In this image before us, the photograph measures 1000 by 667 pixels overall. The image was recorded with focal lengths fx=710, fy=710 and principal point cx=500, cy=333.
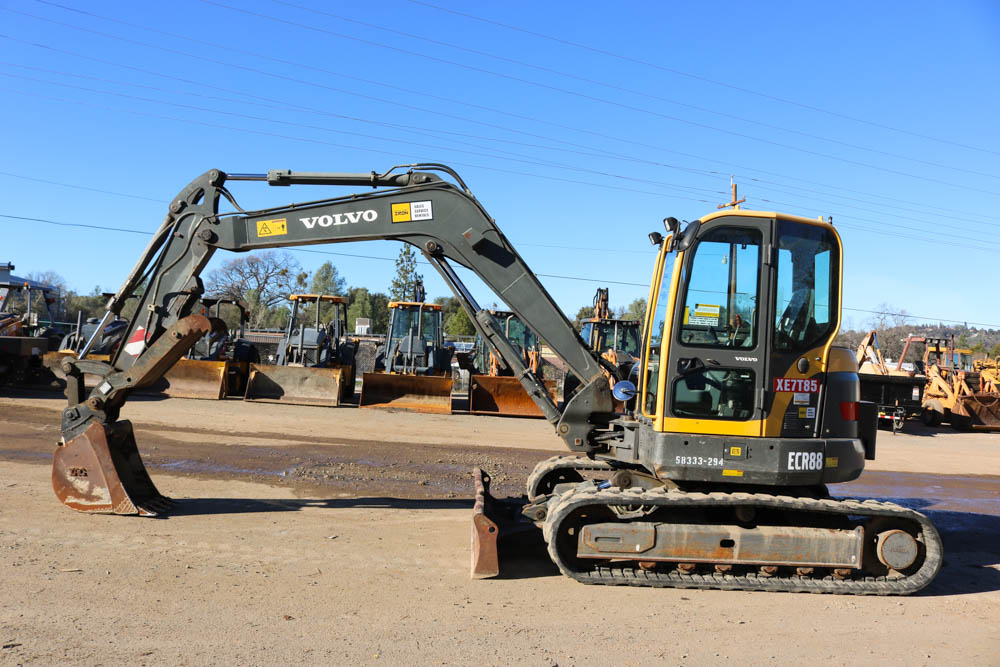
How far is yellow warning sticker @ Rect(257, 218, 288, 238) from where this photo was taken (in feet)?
22.5

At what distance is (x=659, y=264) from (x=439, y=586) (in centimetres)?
325

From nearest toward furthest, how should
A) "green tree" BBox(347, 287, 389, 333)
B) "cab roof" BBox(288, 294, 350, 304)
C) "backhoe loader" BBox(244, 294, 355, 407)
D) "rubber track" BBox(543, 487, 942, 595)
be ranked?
"rubber track" BBox(543, 487, 942, 595) < "backhoe loader" BBox(244, 294, 355, 407) < "cab roof" BBox(288, 294, 350, 304) < "green tree" BBox(347, 287, 389, 333)

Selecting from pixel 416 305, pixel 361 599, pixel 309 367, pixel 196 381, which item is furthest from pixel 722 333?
pixel 416 305

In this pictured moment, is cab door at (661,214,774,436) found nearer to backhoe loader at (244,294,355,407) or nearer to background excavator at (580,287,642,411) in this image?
backhoe loader at (244,294,355,407)

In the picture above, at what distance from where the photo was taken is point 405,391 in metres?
17.9

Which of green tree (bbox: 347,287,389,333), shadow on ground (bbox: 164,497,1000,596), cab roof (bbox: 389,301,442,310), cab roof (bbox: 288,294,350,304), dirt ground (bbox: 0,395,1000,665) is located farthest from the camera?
green tree (bbox: 347,287,389,333)

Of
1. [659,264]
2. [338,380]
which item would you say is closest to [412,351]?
[338,380]

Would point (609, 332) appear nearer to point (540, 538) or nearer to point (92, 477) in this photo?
point (540, 538)

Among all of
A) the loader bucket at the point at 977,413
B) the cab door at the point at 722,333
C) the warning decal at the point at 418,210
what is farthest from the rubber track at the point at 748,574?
the loader bucket at the point at 977,413

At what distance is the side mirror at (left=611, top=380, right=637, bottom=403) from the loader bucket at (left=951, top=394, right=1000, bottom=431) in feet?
67.0

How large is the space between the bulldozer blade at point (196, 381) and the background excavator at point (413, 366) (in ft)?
11.6

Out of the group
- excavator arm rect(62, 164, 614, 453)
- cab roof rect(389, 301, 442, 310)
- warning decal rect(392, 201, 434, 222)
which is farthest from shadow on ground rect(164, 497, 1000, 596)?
cab roof rect(389, 301, 442, 310)

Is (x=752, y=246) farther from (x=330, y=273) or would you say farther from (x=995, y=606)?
(x=330, y=273)

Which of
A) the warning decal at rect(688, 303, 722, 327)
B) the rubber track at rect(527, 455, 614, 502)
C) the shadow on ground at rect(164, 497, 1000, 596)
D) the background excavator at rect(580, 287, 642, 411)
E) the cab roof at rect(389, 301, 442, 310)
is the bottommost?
the shadow on ground at rect(164, 497, 1000, 596)
